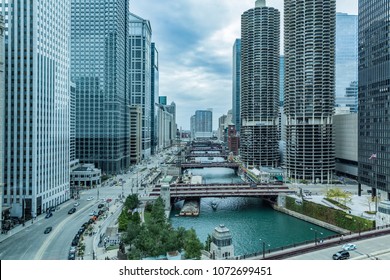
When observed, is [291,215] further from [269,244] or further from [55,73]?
[55,73]

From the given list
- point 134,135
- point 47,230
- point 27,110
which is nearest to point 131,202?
point 47,230

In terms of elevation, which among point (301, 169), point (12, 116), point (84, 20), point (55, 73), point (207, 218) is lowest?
point (207, 218)

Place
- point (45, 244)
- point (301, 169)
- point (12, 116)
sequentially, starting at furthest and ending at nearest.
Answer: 1. point (301, 169)
2. point (12, 116)
3. point (45, 244)

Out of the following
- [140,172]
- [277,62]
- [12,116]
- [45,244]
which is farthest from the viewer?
[277,62]

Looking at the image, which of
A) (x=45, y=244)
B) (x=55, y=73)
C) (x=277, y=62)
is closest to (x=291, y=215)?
(x=45, y=244)

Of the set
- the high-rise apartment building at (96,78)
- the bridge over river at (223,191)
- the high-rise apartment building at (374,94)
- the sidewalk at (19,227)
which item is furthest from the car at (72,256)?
the high-rise apartment building at (96,78)

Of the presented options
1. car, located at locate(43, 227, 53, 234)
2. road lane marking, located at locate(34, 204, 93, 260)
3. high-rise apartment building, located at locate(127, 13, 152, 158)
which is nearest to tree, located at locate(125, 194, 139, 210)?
road lane marking, located at locate(34, 204, 93, 260)
